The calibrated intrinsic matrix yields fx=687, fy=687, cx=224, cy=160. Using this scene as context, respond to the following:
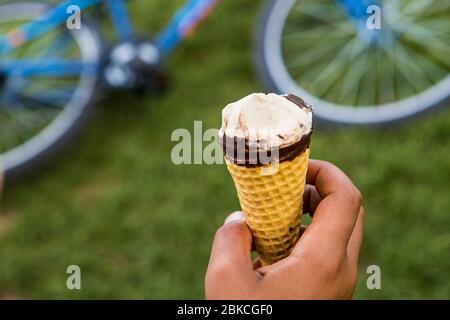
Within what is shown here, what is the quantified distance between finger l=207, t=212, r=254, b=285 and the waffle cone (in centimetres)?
4

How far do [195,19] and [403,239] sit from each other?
1.33m

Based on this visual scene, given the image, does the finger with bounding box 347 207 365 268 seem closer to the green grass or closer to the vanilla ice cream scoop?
the vanilla ice cream scoop

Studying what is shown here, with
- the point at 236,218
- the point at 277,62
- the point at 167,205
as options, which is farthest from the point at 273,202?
the point at 277,62

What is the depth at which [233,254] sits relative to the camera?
1.12m

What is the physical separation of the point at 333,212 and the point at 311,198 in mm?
170

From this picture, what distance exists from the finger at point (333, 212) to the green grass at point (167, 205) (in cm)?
116

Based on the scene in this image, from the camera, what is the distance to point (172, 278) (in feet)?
8.11

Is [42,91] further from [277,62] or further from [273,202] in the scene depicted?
[273,202]

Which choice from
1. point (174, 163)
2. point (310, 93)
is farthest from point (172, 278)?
point (310, 93)

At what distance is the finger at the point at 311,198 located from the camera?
1.32 meters

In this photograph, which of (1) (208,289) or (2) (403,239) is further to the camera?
(2) (403,239)

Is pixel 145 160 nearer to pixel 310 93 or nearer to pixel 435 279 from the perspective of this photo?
pixel 310 93

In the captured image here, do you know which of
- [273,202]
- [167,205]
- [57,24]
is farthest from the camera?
[57,24]

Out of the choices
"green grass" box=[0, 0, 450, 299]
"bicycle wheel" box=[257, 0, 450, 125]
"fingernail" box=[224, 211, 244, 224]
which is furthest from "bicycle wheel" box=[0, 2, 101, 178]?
"fingernail" box=[224, 211, 244, 224]
